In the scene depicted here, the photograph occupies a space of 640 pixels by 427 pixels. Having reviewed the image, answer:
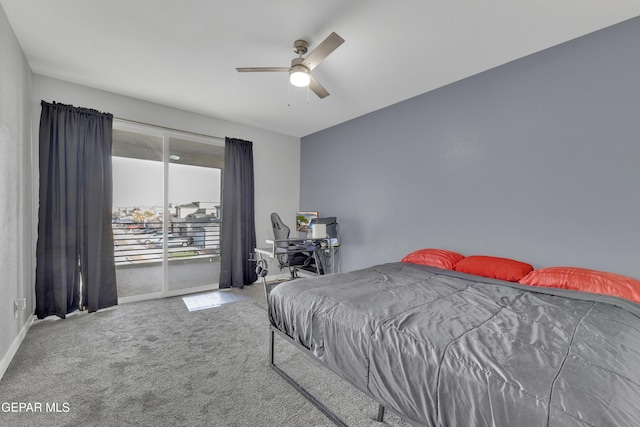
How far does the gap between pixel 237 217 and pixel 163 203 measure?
40.3 inches

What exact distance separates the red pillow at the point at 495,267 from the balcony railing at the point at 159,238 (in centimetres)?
355

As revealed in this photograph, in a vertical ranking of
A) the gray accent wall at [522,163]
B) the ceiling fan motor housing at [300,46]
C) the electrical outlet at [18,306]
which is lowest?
the electrical outlet at [18,306]

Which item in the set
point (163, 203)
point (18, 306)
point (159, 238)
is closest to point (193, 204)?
point (163, 203)

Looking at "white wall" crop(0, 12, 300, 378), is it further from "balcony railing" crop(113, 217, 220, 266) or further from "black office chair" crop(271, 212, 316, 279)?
"balcony railing" crop(113, 217, 220, 266)

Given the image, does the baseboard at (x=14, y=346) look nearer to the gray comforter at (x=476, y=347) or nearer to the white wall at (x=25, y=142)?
the white wall at (x=25, y=142)

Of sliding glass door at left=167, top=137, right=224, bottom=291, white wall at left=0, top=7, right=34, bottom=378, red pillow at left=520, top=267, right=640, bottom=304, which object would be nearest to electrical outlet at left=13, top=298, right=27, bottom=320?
white wall at left=0, top=7, right=34, bottom=378

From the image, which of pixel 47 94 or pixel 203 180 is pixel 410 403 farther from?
pixel 47 94

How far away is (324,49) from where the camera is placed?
197cm

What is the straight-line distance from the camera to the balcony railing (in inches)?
144

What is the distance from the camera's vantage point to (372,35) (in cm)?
220

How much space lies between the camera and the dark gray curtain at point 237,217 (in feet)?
13.5

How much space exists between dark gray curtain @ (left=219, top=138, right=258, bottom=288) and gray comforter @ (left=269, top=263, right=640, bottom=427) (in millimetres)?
2349

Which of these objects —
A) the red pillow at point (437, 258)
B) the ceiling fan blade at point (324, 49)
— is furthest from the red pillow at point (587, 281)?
the ceiling fan blade at point (324, 49)

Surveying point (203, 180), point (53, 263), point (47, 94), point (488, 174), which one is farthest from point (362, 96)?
point (53, 263)
